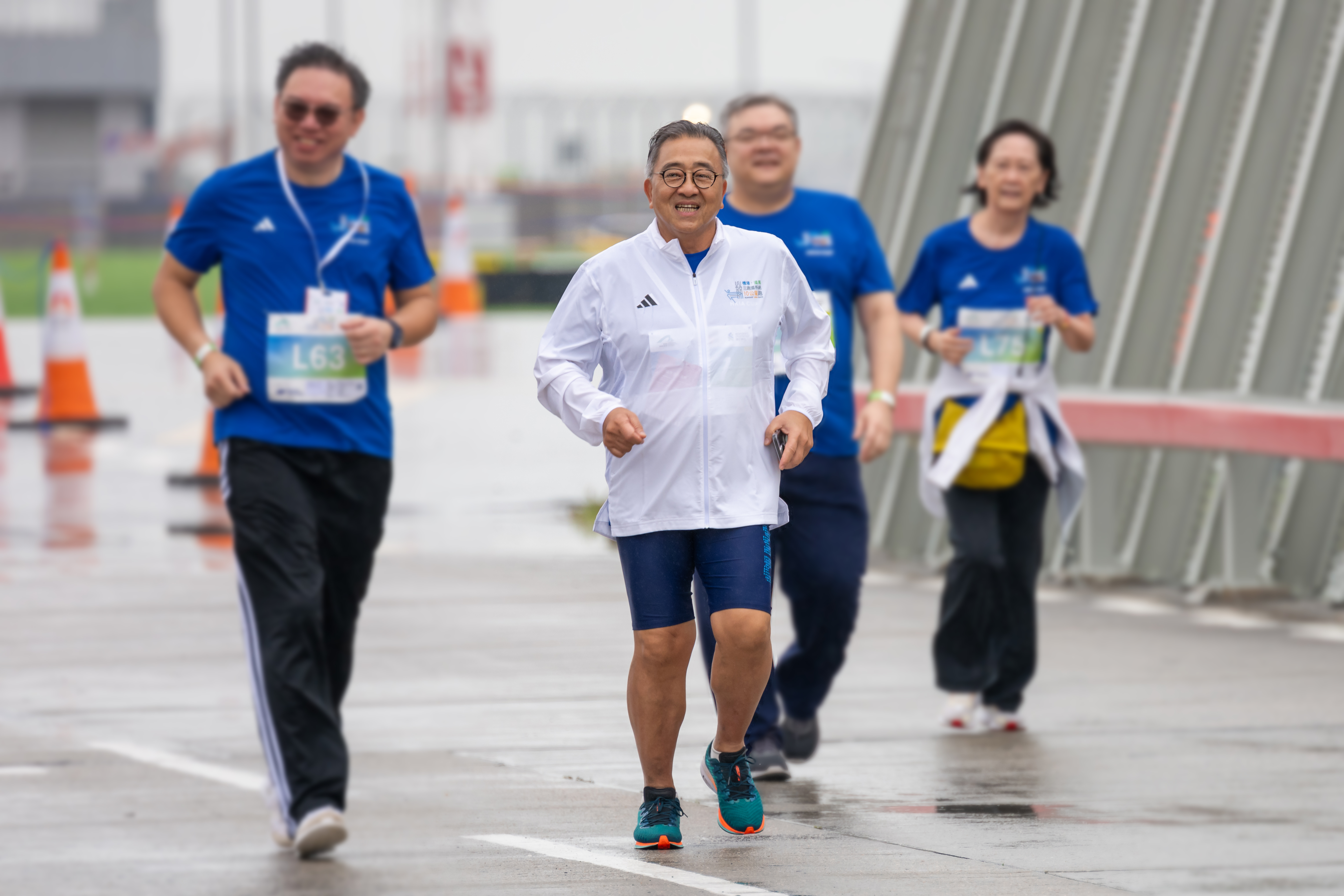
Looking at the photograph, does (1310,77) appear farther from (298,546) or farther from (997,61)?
(298,546)

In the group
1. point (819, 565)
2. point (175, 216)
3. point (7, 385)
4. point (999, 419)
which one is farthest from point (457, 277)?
point (819, 565)

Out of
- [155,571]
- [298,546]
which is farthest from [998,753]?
[155,571]

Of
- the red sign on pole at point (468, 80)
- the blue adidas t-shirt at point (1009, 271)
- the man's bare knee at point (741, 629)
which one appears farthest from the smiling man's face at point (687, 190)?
the red sign on pole at point (468, 80)

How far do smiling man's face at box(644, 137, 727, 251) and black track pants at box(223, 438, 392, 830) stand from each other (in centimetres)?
133

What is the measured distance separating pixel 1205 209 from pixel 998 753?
492cm

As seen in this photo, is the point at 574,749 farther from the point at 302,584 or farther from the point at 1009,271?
the point at 1009,271

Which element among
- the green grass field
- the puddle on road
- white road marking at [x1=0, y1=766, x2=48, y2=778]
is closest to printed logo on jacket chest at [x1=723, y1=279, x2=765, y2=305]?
the puddle on road

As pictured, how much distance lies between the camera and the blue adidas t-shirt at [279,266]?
232 inches

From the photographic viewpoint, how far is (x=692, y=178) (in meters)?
5.09

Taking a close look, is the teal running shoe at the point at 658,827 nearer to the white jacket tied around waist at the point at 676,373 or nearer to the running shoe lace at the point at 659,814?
the running shoe lace at the point at 659,814

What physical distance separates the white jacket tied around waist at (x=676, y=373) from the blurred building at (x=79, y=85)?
283 feet

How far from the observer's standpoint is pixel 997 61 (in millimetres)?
12078

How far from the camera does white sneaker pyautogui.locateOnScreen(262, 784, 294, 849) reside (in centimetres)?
562

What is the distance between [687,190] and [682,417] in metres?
0.52
